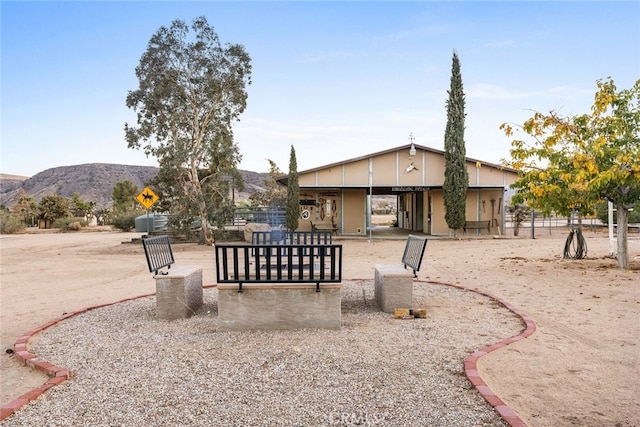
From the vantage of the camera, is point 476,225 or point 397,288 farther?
point 476,225

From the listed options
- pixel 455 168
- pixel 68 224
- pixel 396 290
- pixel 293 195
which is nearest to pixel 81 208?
pixel 68 224

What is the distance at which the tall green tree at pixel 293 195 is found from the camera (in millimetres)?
21641

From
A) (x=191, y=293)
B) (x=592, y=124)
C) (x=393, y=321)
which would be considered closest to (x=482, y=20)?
(x=592, y=124)

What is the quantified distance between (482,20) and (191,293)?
990 cm

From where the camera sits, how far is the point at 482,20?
1205 centimetres

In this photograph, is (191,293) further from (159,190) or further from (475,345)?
(159,190)

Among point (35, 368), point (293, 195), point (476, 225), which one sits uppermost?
point (293, 195)

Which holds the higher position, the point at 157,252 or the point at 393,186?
the point at 393,186

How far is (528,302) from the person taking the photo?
7.30m

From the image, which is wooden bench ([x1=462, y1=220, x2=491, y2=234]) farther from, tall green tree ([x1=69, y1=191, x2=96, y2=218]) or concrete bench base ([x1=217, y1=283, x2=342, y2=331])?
tall green tree ([x1=69, y1=191, x2=96, y2=218])

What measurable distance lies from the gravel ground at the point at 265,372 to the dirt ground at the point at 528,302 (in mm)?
402

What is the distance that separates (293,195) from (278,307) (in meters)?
16.3

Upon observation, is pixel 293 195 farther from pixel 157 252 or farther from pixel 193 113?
pixel 157 252

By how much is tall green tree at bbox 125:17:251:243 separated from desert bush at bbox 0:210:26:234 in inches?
709
